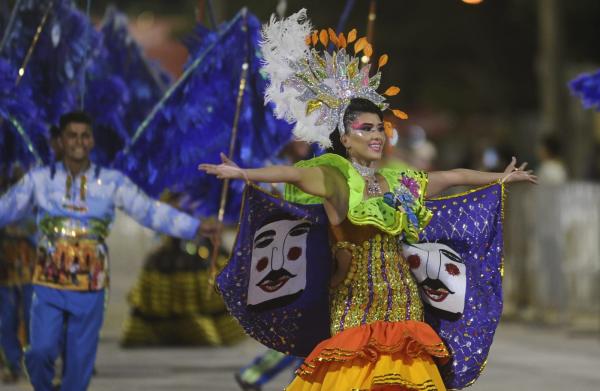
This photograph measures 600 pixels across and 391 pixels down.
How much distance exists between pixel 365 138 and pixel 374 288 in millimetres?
686

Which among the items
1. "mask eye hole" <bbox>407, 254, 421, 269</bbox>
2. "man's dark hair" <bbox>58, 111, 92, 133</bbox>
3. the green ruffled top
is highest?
"man's dark hair" <bbox>58, 111, 92, 133</bbox>

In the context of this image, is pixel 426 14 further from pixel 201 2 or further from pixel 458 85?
pixel 201 2

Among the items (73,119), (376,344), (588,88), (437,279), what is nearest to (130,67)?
(73,119)

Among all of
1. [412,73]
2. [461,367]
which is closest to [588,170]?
[412,73]

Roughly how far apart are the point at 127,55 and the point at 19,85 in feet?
7.63

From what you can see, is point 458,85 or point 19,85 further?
point 458,85

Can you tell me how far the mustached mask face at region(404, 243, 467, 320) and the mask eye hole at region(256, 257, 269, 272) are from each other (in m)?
0.68

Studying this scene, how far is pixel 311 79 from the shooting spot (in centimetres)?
695

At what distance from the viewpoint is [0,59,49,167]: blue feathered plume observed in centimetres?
931

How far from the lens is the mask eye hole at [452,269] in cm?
727

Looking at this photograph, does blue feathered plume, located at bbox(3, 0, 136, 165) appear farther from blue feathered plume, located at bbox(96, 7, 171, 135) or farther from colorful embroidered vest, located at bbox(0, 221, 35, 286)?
colorful embroidered vest, located at bbox(0, 221, 35, 286)

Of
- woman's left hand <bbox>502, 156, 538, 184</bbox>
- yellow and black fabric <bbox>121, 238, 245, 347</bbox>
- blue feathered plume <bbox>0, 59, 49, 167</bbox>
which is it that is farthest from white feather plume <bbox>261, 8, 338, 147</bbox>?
yellow and black fabric <bbox>121, 238, 245, 347</bbox>

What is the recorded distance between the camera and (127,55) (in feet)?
38.4

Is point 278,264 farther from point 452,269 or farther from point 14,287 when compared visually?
point 14,287
